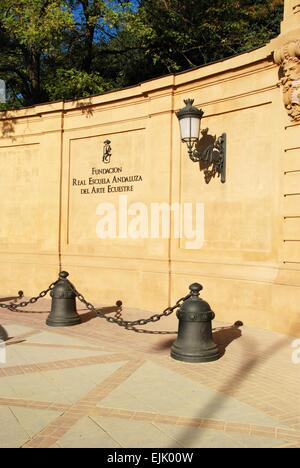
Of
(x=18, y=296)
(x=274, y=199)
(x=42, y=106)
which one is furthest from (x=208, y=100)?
(x=18, y=296)

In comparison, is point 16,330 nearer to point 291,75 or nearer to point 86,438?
point 86,438

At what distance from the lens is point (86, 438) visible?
4.14 m

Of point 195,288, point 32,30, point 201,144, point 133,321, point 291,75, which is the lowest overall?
point 133,321

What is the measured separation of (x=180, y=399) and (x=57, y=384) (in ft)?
4.92

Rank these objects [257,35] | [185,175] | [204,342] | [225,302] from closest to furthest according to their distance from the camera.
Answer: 1. [204,342]
2. [225,302]
3. [185,175]
4. [257,35]

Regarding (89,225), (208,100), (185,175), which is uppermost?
(208,100)

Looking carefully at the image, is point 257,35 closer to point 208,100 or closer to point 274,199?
point 208,100

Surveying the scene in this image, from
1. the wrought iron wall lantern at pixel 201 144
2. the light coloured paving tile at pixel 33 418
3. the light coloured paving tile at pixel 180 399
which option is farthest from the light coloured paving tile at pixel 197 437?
the wrought iron wall lantern at pixel 201 144

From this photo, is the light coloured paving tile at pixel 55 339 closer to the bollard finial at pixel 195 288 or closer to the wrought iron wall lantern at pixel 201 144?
the bollard finial at pixel 195 288

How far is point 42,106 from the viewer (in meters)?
13.1

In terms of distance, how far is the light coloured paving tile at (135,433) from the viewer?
4.05 metres

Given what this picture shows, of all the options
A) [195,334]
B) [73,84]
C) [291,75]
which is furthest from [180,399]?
[73,84]

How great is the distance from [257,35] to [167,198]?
901cm

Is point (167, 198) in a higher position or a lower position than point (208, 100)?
lower
